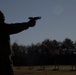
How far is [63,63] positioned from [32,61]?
9.33 meters

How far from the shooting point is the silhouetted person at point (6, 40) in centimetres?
570

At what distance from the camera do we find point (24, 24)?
5.97 meters

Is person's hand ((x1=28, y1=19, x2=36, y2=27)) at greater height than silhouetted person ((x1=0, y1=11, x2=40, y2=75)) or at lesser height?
greater

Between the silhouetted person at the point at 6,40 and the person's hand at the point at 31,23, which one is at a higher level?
the person's hand at the point at 31,23

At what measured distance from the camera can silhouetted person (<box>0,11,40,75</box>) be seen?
5.70m

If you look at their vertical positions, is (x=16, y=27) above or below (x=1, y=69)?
above

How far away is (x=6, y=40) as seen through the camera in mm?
5797

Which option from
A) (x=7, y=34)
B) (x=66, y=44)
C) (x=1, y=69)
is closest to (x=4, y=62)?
(x=1, y=69)

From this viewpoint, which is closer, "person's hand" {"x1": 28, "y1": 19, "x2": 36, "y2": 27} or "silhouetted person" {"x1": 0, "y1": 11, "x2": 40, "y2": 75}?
"silhouetted person" {"x1": 0, "y1": 11, "x2": 40, "y2": 75}

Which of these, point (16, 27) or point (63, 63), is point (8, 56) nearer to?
point (16, 27)

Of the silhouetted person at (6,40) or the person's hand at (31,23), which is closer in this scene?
the silhouetted person at (6,40)

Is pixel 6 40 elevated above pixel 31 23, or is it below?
below

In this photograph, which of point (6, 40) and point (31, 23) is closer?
point (6, 40)

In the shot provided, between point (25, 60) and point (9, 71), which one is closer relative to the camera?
point (9, 71)
